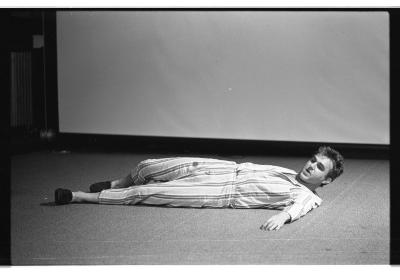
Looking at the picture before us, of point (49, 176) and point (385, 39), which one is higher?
point (385, 39)

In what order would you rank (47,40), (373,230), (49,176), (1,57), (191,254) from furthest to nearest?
(47,40), (49,176), (373,230), (191,254), (1,57)

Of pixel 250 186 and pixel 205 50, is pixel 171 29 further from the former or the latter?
pixel 250 186

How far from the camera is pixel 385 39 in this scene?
5.50 meters

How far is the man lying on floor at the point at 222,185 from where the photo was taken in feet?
11.5

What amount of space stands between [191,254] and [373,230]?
977mm

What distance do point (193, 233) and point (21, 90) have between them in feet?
12.4

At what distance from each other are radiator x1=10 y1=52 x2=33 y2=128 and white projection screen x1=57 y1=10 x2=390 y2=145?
36 centimetres

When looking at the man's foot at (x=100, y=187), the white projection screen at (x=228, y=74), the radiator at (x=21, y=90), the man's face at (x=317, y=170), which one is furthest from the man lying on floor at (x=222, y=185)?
the radiator at (x=21, y=90)

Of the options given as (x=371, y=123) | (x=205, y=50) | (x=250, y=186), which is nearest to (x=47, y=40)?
(x=205, y=50)

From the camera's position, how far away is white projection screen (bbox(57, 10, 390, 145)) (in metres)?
5.59

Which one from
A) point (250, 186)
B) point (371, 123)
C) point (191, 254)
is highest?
point (371, 123)

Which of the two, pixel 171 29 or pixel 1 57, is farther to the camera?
pixel 171 29

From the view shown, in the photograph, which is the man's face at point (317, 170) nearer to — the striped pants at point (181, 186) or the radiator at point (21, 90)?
the striped pants at point (181, 186)

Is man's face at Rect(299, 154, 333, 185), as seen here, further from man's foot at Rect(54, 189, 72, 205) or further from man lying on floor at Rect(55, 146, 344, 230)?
man's foot at Rect(54, 189, 72, 205)
